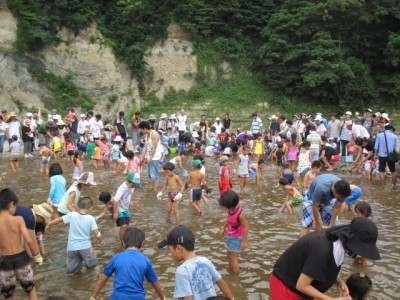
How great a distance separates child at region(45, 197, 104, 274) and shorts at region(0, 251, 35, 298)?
101 centimetres

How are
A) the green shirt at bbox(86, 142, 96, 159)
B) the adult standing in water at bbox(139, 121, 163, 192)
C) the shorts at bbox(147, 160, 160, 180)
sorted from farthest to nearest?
1. the green shirt at bbox(86, 142, 96, 159)
2. the shorts at bbox(147, 160, 160, 180)
3. the adult standing in water at bbox(139, 121, 163, 192)

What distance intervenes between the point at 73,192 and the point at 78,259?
1.29 meters

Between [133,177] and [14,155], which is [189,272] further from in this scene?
[14,155]

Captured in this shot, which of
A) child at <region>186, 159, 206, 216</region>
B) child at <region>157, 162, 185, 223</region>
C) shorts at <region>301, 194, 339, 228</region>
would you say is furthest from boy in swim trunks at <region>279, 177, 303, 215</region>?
shorts at <region>301, 194, 339, 228</region>

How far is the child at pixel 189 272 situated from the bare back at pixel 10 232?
2.10 m

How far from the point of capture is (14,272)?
4.83 m

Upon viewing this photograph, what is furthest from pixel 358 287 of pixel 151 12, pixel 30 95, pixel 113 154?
pixel 151 12

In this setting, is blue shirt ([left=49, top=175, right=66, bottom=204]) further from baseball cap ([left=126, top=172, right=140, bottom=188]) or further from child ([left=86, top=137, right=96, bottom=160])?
child ([left=86, top=137, right=96, bottom=160])

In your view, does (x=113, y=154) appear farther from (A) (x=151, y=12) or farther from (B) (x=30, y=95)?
(A) (x=151, y=12)

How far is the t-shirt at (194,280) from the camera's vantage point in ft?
12.0

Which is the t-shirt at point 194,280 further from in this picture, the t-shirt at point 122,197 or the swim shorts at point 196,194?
the swim shorts at point 196,194

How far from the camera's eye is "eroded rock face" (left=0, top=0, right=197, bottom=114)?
23.3 meters

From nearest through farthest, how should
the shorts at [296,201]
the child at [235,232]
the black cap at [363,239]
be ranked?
the black cap at [363,239] → the child at [235,232] → the shorts at [296,201]

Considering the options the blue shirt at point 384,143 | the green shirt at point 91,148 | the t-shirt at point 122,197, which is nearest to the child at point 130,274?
the t-shirt at point 122,197
